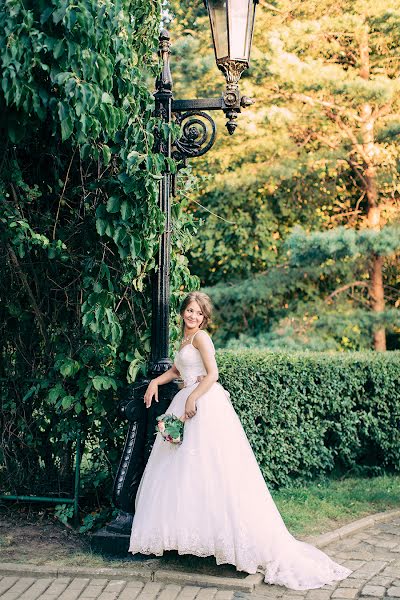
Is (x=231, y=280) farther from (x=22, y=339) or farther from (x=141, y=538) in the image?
(x=141, y=538)

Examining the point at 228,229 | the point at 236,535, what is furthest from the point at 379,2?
the point at 236,535

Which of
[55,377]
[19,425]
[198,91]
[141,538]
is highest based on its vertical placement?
[198,91]

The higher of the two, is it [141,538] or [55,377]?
[55,377]

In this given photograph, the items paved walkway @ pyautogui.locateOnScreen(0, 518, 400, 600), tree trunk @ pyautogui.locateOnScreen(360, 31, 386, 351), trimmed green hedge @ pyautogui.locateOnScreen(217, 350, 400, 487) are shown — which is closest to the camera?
paved walkway @ pyautogui.locateOnScreen(0, 518, 400, 600)

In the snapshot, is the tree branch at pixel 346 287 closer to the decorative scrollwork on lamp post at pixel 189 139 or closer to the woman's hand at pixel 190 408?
the decorative scrollwork on lamp post at pixel 189 139

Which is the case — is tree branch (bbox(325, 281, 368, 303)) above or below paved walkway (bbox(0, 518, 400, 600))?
above

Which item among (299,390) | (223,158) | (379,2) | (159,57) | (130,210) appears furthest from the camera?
(223,158)

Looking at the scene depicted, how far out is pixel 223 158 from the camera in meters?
15.6

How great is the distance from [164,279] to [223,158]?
10526 mm

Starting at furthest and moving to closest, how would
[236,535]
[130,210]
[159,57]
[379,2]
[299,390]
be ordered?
[379,2], [299,390], [159,57], [130,210], [236,535]

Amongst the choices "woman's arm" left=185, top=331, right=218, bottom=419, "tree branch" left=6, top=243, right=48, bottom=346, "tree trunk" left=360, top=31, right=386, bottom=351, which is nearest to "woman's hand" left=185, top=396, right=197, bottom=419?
"woman's arm" left=185, top=331, right=218, bottom=419

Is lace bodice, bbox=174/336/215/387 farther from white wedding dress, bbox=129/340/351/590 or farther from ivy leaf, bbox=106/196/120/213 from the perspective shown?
ivy leaf, bbox=106/196/120/213

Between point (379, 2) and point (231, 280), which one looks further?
point (231, 280)

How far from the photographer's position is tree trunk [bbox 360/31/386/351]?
47.8 ft
